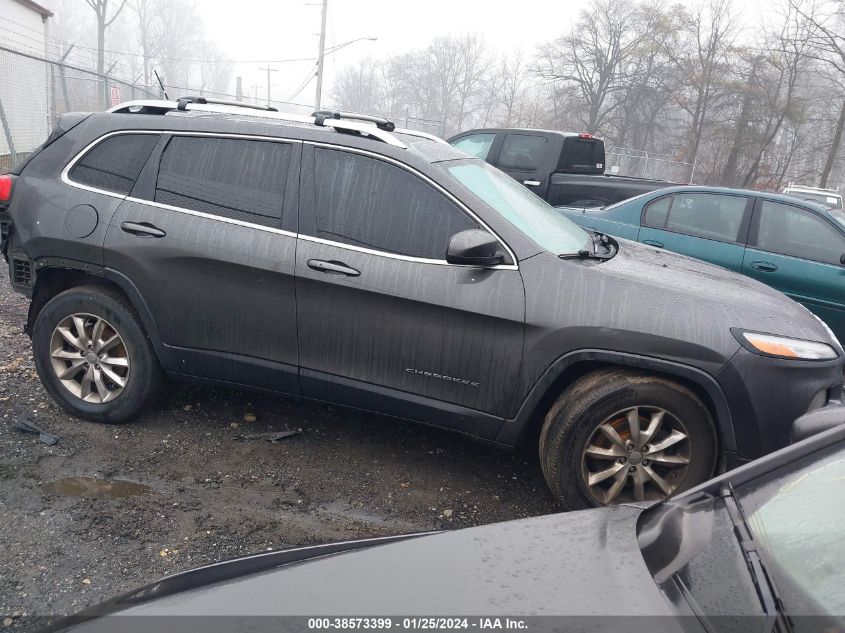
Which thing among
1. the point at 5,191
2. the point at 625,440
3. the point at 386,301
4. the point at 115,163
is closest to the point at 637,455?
the point at 625,440

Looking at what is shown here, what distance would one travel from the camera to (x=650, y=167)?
105 ft

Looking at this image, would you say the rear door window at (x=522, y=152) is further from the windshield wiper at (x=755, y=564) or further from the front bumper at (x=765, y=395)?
the windshield wiper at (x=755, y=564)

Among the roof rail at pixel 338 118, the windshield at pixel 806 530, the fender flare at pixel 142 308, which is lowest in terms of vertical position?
the fender flare at pixel 142 308

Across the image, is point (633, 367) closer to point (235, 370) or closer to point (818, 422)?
point (818, 422)

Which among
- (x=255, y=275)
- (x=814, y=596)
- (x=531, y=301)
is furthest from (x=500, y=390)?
(x=814, y=596)

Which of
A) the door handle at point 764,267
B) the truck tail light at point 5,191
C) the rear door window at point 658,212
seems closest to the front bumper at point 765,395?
the door handle at point 764,267

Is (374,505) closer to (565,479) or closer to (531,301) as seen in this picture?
(565,479)

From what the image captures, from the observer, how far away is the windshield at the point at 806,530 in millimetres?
1478

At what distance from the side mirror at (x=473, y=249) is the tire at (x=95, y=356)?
189 centimetres

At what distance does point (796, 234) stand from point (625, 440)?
4145 mm

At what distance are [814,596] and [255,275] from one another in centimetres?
291

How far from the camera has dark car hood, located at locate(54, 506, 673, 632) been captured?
4.92ft

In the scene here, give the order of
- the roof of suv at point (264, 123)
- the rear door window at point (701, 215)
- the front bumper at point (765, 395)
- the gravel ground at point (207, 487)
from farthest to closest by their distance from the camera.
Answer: the rear door window at point (701, 215) < the roof of suv at point (264, 123) < the front bumper at point (765, 395) < the gravel ground at point (207, 487)

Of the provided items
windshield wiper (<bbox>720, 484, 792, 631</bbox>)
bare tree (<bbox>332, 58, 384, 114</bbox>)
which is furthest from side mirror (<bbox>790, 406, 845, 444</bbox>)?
bare tree (<bbox>332, 58, 384, 114</bbox>)
